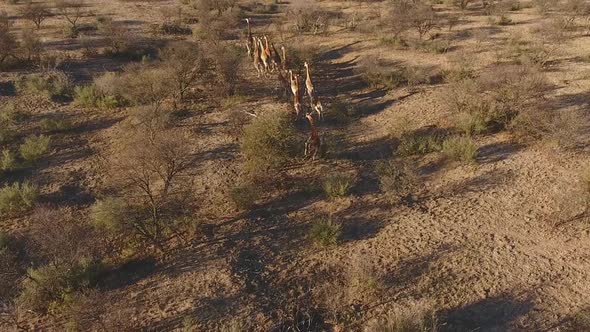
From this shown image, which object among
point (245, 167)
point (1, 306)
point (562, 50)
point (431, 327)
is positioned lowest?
point (431, 327)

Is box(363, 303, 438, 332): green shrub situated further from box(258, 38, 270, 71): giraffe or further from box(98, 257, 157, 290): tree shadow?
box(258, 38, 270, 71): giraffe

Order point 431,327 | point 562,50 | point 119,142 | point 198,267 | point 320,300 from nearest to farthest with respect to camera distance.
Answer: point 431,327
point 320,300
point 198,267
point 119,142
point 562,50

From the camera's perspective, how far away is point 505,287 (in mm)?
9570

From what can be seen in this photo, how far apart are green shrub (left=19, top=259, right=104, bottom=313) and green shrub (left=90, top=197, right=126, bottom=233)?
1.22 meters

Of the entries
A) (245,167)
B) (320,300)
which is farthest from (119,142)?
(320,300)

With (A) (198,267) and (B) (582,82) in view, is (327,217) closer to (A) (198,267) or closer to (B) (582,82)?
(A) (198,267)

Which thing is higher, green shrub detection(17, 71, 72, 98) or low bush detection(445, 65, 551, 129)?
green shrub detection(17, 71, 72, 98)

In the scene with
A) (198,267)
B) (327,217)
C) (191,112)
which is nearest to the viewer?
(198,267)

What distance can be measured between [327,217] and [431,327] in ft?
12.2

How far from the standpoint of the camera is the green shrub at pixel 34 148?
1373cm

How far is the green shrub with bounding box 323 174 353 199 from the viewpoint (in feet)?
39.4

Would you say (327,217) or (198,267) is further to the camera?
(327,217)

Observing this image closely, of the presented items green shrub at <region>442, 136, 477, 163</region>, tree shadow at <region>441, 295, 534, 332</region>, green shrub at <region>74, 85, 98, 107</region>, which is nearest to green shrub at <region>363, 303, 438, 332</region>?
tree shadow at <region>441, 295, 534, 332</region>

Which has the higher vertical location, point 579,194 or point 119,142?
point 119,142
